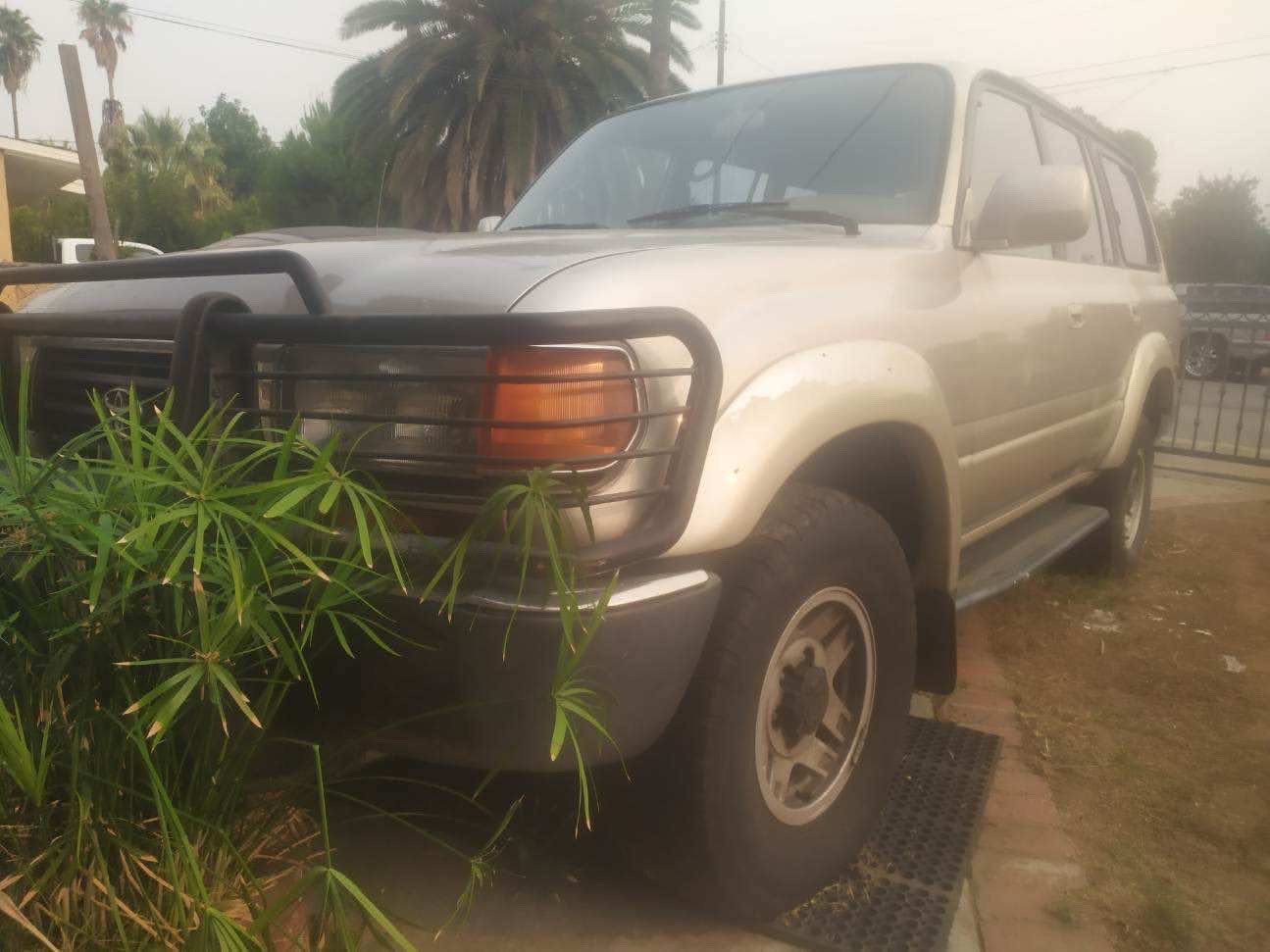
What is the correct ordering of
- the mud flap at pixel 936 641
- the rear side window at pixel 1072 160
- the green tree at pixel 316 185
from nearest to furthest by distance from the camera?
the mud flap at pixel 936 641 < the rear side window at pixel 1072 160 < the green tree at pixel 316 185

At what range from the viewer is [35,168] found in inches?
1001

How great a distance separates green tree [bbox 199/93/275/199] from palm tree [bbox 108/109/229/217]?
9.32 metres

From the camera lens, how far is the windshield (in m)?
2.86

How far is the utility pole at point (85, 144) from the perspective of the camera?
12.9 metres

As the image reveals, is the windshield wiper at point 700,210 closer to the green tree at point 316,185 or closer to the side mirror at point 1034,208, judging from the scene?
the side mirror at point 1034,208

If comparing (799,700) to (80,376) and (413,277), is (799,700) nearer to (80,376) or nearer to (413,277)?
(413,277)

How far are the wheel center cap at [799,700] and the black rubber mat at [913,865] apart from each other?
14.2 inches

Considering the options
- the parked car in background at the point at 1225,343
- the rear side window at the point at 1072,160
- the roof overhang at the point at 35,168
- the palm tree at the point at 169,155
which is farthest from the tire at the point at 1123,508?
the palm tree at the point at 169,155

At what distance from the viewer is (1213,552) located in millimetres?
5332

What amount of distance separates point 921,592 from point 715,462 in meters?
1.11

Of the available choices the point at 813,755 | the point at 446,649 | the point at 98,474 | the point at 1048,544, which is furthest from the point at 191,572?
the point at 1048,544

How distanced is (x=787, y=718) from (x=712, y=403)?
76 cm

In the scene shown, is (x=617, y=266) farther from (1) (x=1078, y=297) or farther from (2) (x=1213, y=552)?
(2) (x=1213, y=552)

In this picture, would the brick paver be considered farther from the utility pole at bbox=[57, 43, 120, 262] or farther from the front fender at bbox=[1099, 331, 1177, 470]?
the utility pole at bbox=[57, 43, 120, 262]
